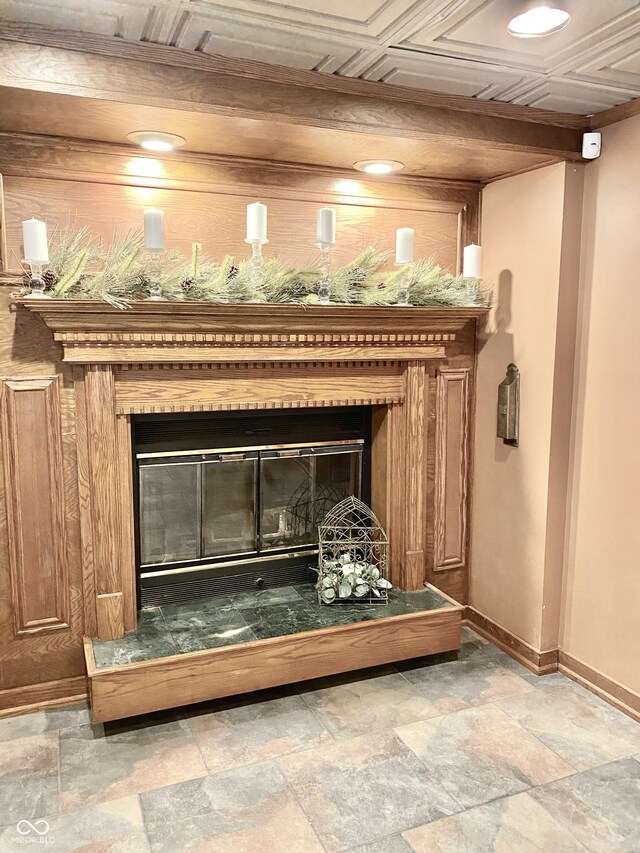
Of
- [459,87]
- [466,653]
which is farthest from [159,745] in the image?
[459,87]

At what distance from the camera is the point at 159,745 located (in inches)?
101

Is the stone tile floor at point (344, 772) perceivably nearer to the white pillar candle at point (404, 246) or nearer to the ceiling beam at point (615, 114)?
the white pillar candle at point (404, 246)

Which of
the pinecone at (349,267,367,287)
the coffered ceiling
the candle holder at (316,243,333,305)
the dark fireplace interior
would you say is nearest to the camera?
the coffered ceiling

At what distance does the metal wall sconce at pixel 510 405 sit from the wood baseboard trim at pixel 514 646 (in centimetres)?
93

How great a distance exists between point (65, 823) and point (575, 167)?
3.09m

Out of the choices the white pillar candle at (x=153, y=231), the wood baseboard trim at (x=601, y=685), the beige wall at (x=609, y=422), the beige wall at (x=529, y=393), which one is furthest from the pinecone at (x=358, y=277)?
the wood baseboard trim at (x=601, y=685)

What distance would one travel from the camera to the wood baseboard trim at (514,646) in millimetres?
3133

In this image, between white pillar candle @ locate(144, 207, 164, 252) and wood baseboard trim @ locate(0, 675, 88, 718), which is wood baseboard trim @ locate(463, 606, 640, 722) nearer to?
wood baseboard trim @ locate(0, 675, 88, 718)

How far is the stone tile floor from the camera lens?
6.94ft

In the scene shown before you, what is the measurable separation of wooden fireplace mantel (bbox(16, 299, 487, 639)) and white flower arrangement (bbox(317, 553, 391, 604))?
0.67 ft

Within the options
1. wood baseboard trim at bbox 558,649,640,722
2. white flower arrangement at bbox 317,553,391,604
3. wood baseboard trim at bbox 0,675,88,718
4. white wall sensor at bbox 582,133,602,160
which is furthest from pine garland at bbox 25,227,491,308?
wood baseboard trim at bbox 558,649,640,722

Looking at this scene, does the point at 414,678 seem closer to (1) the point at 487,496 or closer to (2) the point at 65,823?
(1) the point at 487,496

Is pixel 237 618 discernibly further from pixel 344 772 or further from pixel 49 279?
pixel 49 279

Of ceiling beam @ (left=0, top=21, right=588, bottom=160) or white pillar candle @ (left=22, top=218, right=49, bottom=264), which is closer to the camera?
ceiling beam @ (left=0, top=21, right=588, bottom=160)
